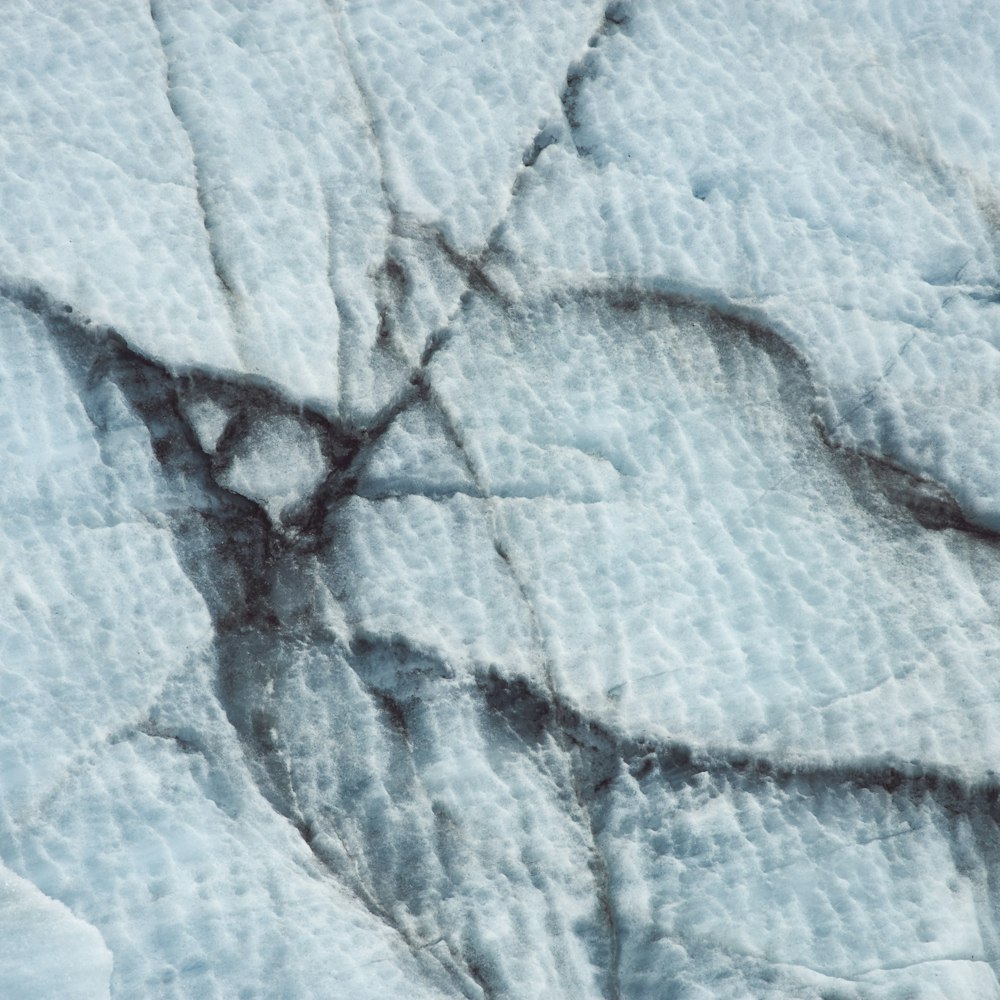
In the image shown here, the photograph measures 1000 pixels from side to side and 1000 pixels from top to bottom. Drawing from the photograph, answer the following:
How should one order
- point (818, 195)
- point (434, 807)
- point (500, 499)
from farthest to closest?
point (818, 195) → point (500, 499) → point (434, 807)

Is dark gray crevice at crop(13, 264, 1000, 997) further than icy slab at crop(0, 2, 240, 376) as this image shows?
No

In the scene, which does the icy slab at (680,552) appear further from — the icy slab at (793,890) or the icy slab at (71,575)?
the icy slab at (71,575)

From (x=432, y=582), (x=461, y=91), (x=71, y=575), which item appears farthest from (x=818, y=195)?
(x=71, y=575)

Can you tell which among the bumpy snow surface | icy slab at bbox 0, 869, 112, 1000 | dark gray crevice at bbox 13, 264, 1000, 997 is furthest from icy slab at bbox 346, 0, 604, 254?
icy slab at bbox 0, 869, 112, 1000

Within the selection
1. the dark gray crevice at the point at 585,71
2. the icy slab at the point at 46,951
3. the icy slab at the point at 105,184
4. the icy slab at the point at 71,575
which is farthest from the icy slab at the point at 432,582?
the dark gray crevice at the point at 585,71

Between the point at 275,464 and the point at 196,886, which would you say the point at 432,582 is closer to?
the point at 275,464

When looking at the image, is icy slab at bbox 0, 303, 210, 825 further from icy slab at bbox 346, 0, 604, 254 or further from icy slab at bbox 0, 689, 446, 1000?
icy slab at bbox 346, 0, 604, 254

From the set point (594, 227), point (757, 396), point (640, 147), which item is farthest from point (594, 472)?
point (640, 147)
